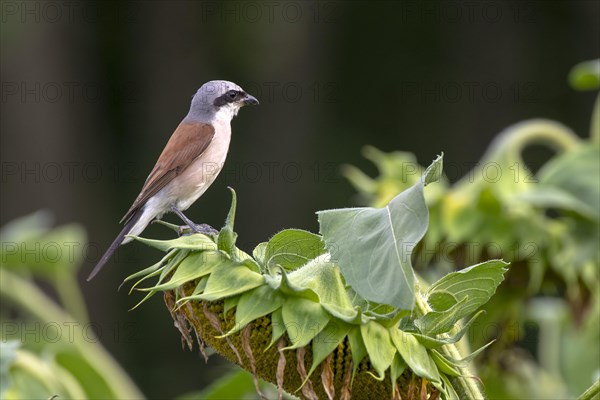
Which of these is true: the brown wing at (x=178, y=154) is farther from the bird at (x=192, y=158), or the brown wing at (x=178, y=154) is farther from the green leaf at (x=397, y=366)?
the green leaf at (x=397, y=366)

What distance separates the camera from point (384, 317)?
120 centimetres

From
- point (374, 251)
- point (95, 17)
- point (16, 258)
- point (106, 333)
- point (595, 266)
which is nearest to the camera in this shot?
point (374, 251)

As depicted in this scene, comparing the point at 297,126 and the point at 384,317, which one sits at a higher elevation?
the point at 384,317

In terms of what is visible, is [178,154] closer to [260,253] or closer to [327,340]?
[260,253]

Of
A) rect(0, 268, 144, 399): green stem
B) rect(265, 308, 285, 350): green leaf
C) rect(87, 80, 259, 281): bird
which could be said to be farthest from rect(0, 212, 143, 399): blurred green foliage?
rect(265, 308, 285, 350): green leaf

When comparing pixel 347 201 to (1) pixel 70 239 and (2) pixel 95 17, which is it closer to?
(2) pixel 95 17

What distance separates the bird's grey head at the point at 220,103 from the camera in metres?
2.52

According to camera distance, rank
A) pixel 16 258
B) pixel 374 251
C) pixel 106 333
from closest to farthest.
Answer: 1. pixel 374 251
2. pixel 16 258
3. pixel 106 333

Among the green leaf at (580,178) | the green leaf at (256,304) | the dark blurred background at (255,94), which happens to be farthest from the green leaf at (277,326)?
the dark blurred background at (255,94)

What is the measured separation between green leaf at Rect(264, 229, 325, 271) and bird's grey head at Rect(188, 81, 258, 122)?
121 centimetres

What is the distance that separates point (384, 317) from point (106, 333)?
6.74 metres

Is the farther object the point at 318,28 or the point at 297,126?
the point at 318,28

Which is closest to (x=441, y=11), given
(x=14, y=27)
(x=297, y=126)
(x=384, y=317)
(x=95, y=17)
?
(x=297, y=126)

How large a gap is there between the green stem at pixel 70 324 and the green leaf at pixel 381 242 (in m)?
1.06
